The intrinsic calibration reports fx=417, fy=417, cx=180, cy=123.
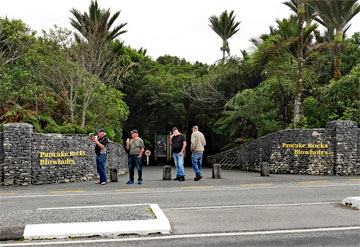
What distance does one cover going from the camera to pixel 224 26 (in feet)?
143

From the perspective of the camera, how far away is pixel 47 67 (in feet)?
82.2

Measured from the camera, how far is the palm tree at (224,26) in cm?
4338

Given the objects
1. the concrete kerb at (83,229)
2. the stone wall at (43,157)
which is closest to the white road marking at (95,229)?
the concrete kerb at (83,229)

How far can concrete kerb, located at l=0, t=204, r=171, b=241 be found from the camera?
629 centimetres

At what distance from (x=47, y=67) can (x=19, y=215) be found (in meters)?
18.8

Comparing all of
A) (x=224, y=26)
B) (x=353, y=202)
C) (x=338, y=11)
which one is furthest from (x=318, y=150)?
(x=224, y=26)

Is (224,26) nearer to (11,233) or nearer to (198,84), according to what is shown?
(198,84)

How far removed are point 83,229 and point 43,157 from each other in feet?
30.9

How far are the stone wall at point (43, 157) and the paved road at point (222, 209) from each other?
1176 millimetres

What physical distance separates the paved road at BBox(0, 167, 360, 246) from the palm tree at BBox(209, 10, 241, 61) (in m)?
31.3

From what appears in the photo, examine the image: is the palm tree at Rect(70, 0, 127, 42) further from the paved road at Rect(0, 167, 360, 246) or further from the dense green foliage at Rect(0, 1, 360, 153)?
the paved road at Rect(0, 167, 360, 246)

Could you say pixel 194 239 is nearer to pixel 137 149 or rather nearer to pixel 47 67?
pixel 137 149

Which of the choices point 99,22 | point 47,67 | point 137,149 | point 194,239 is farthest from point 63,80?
point 194,239

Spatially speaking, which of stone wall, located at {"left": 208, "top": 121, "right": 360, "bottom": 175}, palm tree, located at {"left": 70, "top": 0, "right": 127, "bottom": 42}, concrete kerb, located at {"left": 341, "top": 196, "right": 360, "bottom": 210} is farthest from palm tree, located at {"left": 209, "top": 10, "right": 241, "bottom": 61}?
concrete kerb, located at {"left": 341, "top": 196, "right": 360, "bottom": 210}
